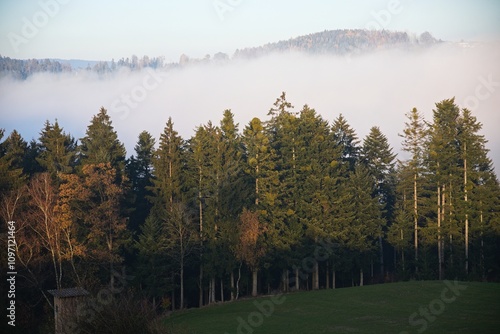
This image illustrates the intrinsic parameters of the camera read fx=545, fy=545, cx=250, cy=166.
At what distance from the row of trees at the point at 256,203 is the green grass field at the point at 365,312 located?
6487 mm

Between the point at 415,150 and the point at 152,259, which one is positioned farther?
the point at 415,150

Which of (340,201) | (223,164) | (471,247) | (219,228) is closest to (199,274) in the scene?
(219,228)

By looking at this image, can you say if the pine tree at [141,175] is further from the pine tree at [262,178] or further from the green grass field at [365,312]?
the green grass field at [365,312]

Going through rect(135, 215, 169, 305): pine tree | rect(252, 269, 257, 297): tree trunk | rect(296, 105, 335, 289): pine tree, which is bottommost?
rect(252, 269, 257, 297): tree trunk

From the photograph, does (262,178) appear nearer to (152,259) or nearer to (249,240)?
(249,240)

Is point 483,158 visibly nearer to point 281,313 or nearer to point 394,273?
point 394,273

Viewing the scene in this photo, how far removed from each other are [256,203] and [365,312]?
19.4 metres

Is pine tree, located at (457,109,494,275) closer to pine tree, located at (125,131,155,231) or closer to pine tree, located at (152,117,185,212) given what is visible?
pine tree, located at (152,117,185,212)

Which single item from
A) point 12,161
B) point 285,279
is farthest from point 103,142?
point 285,279

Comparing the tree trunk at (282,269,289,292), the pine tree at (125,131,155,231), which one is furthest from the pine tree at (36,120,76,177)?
the tree trunk at (282,269,289,292)

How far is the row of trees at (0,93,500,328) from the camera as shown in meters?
47.9

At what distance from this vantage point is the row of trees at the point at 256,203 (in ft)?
157

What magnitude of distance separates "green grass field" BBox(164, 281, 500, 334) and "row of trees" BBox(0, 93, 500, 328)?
649 cm

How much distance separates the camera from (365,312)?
3519 centimetres
